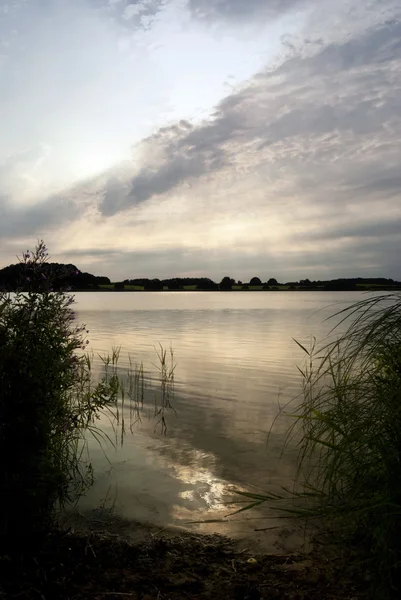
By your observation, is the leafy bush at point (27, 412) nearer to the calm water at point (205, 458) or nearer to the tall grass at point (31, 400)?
the tall grass at point (31, 400)

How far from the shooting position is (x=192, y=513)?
707 cm

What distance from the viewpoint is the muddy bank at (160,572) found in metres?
→ 4.38

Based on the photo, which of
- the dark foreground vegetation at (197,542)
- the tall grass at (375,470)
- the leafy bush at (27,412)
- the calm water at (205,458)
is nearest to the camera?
the tall grass at (375,470)

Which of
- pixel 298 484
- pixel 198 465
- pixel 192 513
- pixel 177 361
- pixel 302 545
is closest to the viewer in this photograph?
pixel 302 545

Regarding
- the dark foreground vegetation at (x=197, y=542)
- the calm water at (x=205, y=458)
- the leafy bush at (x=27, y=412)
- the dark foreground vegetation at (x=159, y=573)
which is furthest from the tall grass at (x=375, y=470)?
the leafy bush at (x=27, y=412)

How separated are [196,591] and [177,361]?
18986mm

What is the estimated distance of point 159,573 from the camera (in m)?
5.01

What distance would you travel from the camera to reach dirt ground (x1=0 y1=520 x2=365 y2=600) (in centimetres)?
437

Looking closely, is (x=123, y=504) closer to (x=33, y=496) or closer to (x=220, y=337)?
(x=33, y=496)

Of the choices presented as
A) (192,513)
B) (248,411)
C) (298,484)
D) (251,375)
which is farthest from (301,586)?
(251,375)

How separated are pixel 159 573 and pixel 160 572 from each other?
29mm

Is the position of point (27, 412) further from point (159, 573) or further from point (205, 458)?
point (205, 458)

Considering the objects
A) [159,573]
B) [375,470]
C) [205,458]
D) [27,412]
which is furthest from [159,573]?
[205,458]

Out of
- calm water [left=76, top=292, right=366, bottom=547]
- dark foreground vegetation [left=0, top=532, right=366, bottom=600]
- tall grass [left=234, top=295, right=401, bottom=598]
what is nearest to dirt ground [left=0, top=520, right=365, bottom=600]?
dark foreground vegetation [left=0, top=532, right=366, bottom=600]
